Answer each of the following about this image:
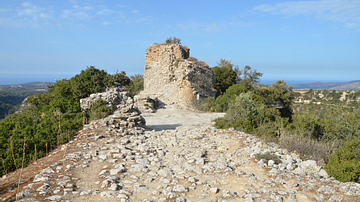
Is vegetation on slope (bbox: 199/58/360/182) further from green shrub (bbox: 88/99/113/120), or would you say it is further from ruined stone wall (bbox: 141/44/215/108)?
ruined stone wall (bbox: 141/44/215/108)

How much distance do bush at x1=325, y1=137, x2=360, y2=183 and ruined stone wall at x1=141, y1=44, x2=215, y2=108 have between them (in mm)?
15486

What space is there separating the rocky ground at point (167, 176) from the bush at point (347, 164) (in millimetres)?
251

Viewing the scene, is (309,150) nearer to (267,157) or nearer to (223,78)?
(267,157)

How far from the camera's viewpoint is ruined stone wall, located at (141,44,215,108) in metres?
21.0

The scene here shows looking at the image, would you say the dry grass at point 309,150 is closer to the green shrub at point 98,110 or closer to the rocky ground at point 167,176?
the rocky ground at point 167,176

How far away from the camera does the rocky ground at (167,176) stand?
363cm

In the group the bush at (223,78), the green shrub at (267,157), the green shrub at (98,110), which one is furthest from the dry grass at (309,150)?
the bush at (223,78)

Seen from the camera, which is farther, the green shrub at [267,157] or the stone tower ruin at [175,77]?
the stone tower ruin at [175,77]

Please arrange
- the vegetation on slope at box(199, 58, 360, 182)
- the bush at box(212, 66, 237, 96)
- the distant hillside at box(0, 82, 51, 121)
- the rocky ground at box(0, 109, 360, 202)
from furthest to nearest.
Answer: the bush at box(212, 66, 237, 96), the distant hillside at box(0, 82, 51, 121), the vegetation on slope at box(199, 58, 360, 182), the rocky ground at box(0, 109, 360, 202)

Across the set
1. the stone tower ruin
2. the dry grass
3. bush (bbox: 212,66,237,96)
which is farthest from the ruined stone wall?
the dry grass

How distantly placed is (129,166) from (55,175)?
147 centimetres

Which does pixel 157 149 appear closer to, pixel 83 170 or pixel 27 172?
pixel 83 170

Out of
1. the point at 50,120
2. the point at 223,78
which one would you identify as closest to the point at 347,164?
the point at 50,120

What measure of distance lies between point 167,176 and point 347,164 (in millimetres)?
3792
